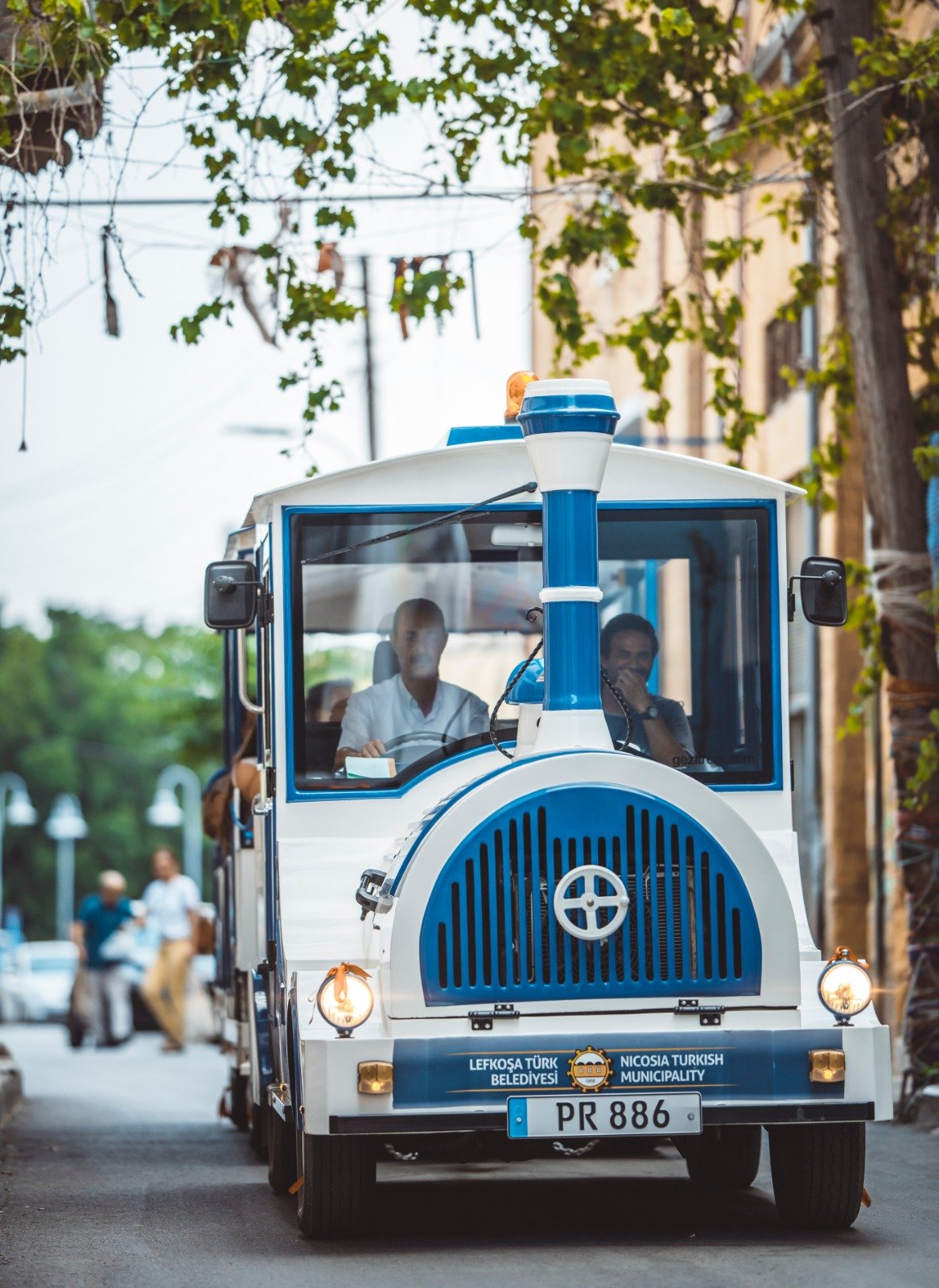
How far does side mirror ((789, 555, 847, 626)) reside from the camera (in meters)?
8.52

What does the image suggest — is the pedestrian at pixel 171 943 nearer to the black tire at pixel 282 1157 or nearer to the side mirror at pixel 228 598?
the black tire at pixel 282 1157

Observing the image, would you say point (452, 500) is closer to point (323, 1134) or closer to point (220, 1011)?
point (323, 1134)

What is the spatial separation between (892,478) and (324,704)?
5255 millimetres

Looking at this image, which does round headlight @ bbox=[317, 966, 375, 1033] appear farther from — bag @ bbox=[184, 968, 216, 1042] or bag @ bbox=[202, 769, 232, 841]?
bag @ bbox=[184, 968, 216, 1042]

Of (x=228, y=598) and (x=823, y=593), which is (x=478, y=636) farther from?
(x=823, y=593)

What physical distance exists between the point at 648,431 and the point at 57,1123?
46.0ft

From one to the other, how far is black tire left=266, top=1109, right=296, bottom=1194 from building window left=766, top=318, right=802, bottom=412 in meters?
12.8

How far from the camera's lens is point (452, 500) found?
8.60 m

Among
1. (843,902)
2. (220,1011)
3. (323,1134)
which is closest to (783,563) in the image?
(323,1134)

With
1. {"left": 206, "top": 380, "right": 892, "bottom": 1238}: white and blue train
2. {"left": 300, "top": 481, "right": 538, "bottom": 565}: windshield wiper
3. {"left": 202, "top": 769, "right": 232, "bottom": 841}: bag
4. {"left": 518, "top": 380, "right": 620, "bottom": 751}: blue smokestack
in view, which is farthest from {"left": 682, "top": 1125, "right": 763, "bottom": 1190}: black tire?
{"left": 202, "top": 769, "right": 232, "bottom": 841}: bag

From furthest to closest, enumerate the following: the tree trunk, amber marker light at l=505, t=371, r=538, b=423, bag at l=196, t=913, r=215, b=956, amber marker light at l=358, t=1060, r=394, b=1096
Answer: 1. bag at l=196, t=913, r=215, b=956
2. the tree trunk
3. amber marker light at l=505, t=371, r=538, b=423
4. amber marker light at l=358, t=1060, r=394, b=1096

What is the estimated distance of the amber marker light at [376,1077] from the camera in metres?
7.10

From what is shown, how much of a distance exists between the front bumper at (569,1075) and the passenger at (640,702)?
150 cm

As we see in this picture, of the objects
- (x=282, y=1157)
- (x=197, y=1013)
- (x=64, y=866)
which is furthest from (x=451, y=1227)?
(x=64, y=866)
